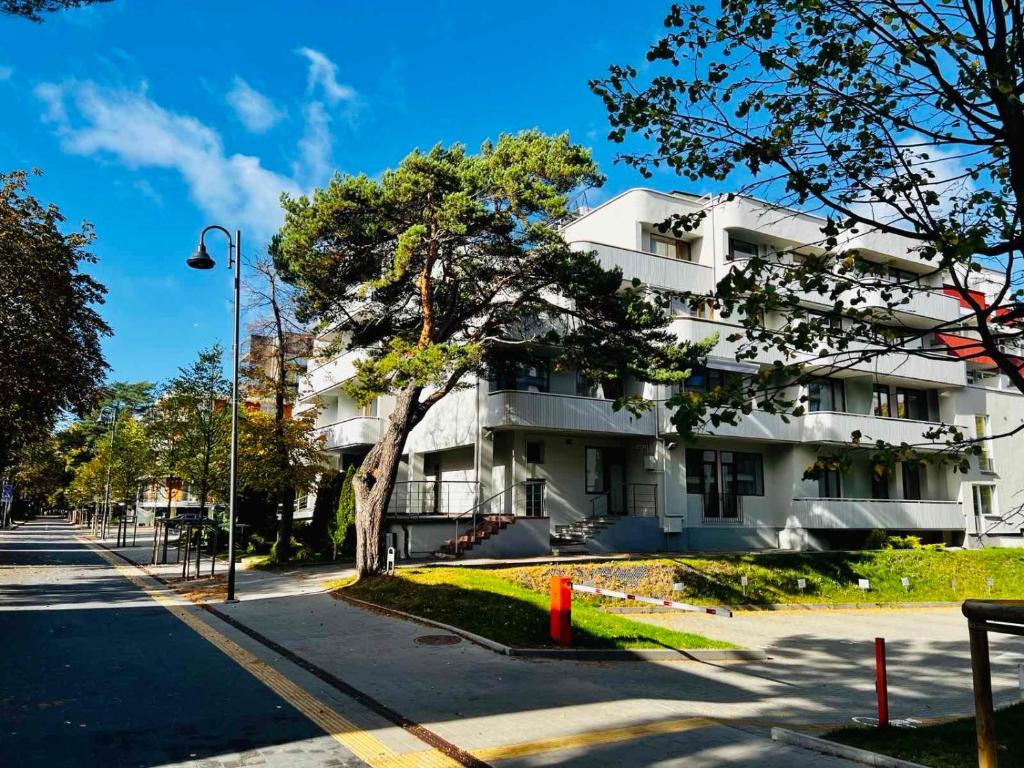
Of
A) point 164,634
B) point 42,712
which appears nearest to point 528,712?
point 42,712

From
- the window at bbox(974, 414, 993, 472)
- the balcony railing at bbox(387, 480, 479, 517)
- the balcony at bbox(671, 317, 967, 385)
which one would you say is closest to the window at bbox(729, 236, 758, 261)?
the balcony at bbox(671, 317, 967, 385)

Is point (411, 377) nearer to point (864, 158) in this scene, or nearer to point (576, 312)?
point (576, 312)

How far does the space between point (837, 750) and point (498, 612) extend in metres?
7.50

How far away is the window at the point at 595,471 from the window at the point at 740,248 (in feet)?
30.2

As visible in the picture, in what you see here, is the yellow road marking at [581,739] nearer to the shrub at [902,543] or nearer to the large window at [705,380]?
the large window at [705,380]

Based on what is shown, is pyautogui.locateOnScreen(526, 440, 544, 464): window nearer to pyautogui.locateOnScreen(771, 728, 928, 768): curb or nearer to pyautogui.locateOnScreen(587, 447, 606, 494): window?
pyautogui.locateOnScreen(587, 447, 606, 494): window

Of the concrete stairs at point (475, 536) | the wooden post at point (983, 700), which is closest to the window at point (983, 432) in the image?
the concrete stairs at point (475, 536)

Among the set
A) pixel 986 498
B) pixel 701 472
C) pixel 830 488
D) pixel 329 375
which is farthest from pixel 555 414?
pixel 986 498

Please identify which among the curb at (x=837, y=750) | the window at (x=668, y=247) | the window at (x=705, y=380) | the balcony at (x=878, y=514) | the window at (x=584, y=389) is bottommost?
the curb at (x=837, y=750)

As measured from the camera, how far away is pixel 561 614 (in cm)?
1160

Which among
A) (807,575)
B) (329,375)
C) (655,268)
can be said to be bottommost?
(807,575)

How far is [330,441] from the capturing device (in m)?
34.7

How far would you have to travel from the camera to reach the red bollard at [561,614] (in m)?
11.5

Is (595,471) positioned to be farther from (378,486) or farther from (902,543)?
(902,543)
